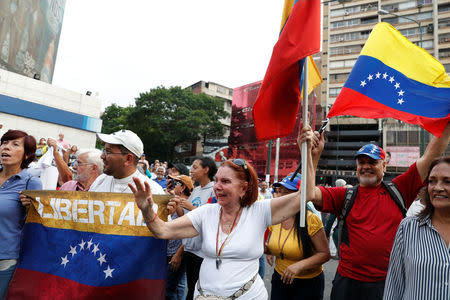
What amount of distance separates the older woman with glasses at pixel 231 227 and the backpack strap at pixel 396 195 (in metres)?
1.00

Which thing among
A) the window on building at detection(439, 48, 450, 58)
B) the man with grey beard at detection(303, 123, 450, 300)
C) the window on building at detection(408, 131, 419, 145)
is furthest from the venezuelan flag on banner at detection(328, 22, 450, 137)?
the window on building at detection(439, 48, 450, 58)

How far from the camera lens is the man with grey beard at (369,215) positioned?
283 centimetres

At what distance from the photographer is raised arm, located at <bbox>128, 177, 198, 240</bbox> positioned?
7.44 feet

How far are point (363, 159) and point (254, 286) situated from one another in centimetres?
177

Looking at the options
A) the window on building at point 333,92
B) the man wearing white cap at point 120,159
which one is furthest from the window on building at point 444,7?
the man wearing white cap at point 120,159

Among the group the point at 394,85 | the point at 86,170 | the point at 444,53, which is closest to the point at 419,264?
the point at 394,85

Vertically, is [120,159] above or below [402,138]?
below

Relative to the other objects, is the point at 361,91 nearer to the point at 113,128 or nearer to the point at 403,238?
the point at 403,238

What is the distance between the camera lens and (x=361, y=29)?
1987 inches

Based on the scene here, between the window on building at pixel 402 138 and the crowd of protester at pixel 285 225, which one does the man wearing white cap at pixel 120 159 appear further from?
the window on building at pixel 402 138

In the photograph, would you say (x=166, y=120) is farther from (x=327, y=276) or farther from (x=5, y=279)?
(x=5, y=279)

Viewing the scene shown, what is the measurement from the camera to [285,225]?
11.5ft

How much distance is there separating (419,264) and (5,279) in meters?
3.39

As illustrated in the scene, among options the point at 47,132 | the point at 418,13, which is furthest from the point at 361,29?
the point at 47,132
